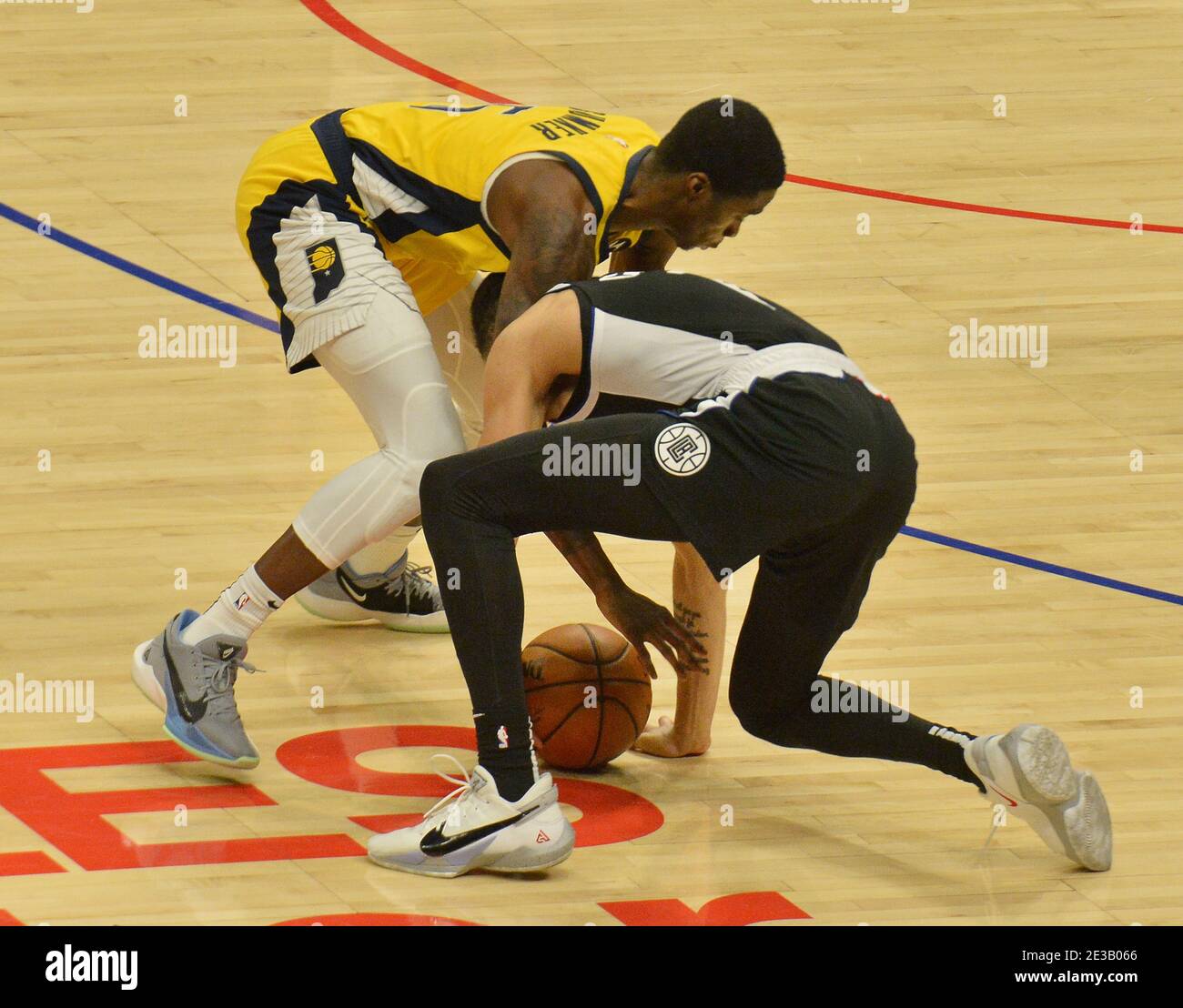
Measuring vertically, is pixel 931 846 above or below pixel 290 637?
below

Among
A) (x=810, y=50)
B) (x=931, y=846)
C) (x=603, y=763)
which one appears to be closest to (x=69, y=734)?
(x=603, y=763)

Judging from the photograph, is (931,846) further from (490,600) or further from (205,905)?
(205,905)

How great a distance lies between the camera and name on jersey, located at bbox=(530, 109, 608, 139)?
549cm

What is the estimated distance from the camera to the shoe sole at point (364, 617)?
6.43 m

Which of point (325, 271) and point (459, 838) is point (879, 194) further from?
point (459, 838)

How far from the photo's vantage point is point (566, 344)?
4891 millimetres

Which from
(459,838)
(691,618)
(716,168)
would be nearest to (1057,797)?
(691,618)

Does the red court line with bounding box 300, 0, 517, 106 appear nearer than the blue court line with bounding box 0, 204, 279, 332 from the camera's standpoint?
No

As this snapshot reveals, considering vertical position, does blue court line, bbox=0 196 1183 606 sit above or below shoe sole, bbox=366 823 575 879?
above

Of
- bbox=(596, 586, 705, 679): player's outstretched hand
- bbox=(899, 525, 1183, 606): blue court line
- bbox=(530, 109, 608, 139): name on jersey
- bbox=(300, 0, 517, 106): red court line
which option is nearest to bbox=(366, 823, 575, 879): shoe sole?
bbox=(596, 586, 705, 679): player's outstretched hand

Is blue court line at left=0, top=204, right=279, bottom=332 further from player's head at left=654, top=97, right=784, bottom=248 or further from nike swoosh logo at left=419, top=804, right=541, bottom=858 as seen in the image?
nike swoosh logo at left=419, top=804, right=541, bottom=858

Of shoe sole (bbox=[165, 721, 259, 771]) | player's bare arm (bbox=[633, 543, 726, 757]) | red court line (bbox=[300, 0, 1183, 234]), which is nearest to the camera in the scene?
shoe sole (bbox=[165, 721, 259, 771])

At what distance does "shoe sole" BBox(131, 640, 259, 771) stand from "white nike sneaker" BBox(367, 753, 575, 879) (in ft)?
1.99

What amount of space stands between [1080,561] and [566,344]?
2.69 metres
